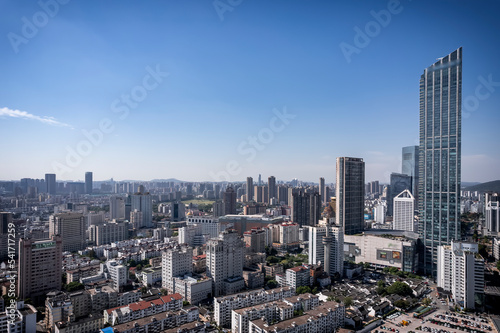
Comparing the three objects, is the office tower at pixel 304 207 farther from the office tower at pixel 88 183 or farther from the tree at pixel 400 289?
the office tower at pixel 88 183

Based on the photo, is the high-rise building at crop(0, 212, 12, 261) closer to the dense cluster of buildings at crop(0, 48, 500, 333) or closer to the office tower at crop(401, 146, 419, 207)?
the dense cluster of buildings at crop(0, 48, 500, 333)

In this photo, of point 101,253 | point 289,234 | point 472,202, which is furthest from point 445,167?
point 472,202

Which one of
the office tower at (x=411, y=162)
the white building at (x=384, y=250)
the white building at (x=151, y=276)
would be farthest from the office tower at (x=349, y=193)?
the office tower at (x=411, y=162)

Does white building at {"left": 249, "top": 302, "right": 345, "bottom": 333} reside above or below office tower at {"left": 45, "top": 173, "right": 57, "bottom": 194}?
below

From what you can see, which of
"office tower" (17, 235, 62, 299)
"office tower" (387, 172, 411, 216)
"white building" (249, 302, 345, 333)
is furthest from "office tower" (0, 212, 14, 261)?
"office tower" (387, 172, 411, 216)

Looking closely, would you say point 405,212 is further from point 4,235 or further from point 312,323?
point 4,235

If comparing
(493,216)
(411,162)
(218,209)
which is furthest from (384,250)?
(411,162)
